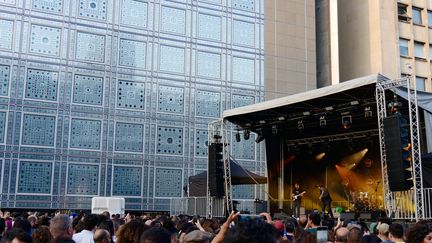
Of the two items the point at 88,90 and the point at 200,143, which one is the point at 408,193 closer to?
the point at 200,143

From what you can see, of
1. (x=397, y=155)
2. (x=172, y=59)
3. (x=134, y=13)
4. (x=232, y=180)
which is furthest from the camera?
(x=172, y=59)

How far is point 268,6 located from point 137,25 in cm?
838

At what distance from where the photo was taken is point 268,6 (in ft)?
105

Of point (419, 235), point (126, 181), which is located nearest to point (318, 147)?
point (126, 181)

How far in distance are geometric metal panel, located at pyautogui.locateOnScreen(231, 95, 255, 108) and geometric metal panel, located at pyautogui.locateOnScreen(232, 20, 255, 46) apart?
3.09 meters

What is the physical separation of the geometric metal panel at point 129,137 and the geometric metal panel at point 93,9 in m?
5.54

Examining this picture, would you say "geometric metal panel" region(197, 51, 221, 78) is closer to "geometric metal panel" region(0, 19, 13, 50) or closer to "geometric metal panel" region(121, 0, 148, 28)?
"geometric metal panel" region(121, 0, 148, 28)

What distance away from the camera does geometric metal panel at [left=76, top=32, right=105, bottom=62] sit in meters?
26.4

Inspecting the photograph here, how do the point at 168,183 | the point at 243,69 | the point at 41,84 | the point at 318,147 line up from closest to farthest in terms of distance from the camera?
the point at 41,84, the point at 318,147, the point at 168,183, the point at 243,69

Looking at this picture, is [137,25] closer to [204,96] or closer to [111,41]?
[111,41]

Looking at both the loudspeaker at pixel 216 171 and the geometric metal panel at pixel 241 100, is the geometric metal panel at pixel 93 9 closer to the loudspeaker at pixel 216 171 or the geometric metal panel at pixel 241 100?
the geometric metal panel at pixel 241 100

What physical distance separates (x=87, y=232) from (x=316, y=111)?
1579cm

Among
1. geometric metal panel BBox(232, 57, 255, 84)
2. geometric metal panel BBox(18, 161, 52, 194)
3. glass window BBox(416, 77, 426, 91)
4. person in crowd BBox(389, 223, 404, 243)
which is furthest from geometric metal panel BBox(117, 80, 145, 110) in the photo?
person in crowd BBox(389, 223, 404, 243)

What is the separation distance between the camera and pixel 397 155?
1498 cm
